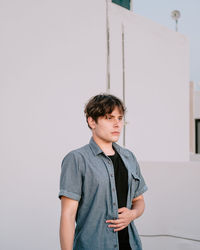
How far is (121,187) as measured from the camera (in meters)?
1.39

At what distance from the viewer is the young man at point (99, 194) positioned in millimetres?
1296

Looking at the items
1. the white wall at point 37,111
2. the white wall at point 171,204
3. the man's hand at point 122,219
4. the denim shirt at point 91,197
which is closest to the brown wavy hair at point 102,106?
the denim shirt at point 91,197

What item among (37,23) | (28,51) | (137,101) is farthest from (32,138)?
(137,101)

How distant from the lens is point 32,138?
9.18 ft

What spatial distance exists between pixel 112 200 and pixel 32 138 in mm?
1616

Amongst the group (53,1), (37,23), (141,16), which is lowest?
(37,23)

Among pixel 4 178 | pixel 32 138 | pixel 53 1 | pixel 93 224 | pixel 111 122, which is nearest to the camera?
pixel 93 224

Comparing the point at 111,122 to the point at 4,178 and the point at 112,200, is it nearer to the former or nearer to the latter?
the point at 112,200

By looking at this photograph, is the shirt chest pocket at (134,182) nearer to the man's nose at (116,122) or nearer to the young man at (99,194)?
the young man at (99,194)

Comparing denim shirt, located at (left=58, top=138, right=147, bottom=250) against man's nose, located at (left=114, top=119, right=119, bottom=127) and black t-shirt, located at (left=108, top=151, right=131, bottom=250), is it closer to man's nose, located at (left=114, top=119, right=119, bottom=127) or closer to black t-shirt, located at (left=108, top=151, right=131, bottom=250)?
black t-shirt, located at (left=108, top=151, right=131, bottom=250)

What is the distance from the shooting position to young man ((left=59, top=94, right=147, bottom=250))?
4.25ft

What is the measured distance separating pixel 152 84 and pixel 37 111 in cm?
251

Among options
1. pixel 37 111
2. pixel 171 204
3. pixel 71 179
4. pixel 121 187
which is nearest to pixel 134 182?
pixel 121 187

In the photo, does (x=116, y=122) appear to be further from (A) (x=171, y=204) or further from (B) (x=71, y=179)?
(A) (x=171, y=204)
